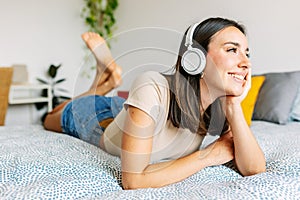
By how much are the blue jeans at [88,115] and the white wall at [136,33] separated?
10cm

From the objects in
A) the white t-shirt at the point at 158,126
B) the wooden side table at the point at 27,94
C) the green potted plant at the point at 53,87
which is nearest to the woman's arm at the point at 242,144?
the white t-shirt at the point at 158,126

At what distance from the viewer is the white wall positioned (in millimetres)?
978

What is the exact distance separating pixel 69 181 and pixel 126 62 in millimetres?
391

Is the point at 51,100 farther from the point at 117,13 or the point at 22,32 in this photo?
the point at 117,13

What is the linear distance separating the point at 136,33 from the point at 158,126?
0.84ft

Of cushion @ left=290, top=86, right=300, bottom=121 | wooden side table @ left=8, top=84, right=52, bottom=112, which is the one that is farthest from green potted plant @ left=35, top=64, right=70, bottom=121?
cushion @ left=290, top=86, right=300, bottom=121

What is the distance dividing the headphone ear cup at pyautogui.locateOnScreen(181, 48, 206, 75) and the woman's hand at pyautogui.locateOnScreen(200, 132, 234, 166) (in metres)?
0.23

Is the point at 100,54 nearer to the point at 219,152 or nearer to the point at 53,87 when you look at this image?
the point at 219,152

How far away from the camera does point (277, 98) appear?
194cm

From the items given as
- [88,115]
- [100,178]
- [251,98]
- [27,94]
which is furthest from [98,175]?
[27,94]

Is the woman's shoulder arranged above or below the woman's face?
below

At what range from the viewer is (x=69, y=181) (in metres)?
0.83

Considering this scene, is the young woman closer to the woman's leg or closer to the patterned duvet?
the patterned duvet

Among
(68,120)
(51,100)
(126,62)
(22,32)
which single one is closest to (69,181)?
(126,62)
